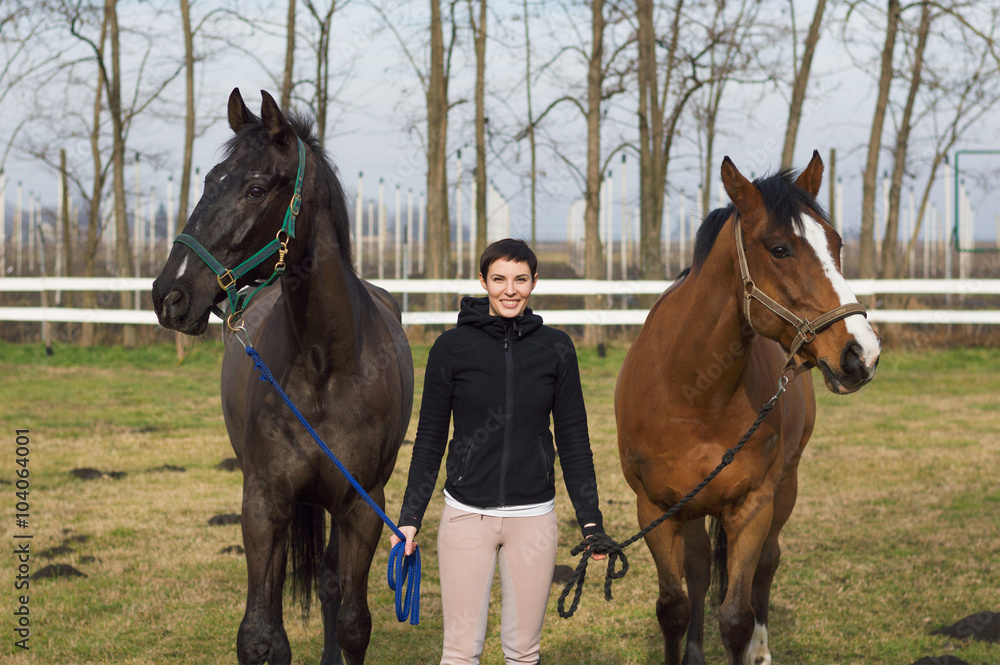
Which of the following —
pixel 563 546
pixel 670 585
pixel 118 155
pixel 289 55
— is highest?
pixel 289 55

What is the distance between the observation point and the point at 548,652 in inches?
158

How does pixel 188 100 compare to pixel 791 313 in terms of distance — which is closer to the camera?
pixel 791 313

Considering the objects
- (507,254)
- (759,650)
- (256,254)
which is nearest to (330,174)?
(256,254)

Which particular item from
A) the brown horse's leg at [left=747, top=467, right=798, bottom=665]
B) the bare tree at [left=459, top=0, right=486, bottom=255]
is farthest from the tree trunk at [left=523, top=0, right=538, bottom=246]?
the brown horse's leg at [left=747, top=467, right=798, bottom=665]

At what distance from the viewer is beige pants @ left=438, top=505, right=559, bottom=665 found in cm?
256

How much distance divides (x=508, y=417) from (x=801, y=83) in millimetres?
14250

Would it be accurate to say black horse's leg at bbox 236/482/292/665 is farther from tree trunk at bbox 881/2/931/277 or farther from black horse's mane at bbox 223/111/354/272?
tree trunk at bbox 881/2/931/277

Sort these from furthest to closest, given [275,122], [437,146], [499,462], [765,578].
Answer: [437,146] < [765,578] < [275,122] < [499,462]

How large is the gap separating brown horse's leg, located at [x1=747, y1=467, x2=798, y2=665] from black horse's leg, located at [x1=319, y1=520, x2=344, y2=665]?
1.84m

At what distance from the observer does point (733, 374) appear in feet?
10.6

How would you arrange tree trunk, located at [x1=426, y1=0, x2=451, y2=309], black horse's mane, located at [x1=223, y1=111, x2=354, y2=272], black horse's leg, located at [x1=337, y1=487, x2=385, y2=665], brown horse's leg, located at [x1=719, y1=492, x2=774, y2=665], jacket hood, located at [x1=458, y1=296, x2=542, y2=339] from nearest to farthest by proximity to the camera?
jacket hood, located at [x1=458, y1=296, x2=542, y2=339] → brown horse's leg, located at [x1=719, y1=492, x2=774, y2=665] → black horse's mane, located at [x1=223, y1=111, x2=354, y2=272] → black horse's leg, located at [x1=337, y1=487, x2=385, y2=665] → tree trunk, located at [x1=426, y1=0, x2=451, y2=309]

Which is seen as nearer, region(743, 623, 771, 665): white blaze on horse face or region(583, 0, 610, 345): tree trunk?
region(743, 623, 771, 665): white blaze on horse face

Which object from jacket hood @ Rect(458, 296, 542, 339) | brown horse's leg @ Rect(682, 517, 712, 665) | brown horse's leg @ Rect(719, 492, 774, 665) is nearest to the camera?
jacket hood @ Rect(458, 296, 542, 339)

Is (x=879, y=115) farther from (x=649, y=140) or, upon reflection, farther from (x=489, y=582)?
(x=489, y=582)
